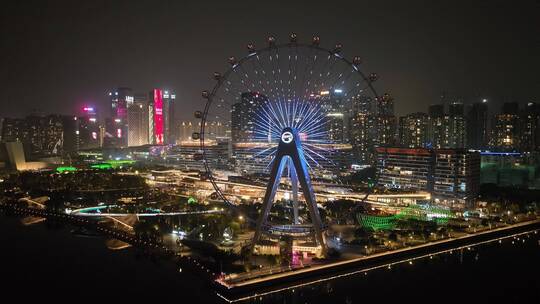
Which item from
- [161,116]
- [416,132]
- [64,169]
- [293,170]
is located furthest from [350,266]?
[161,116]

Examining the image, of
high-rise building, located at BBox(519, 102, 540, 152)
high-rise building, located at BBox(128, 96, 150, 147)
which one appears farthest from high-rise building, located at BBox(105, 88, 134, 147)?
high-rise building, located at BBox(519, 102, 540, 152)

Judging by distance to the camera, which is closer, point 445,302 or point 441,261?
point 445,302

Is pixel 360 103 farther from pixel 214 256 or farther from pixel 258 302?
pixel 258 302

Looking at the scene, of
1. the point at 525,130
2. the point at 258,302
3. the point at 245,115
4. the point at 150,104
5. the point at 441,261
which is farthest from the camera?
the point at 150,104

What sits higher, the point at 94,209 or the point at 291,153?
the point at 291,153

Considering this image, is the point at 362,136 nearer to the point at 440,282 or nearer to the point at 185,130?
the point at 440,282

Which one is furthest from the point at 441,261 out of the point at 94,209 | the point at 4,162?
the point at 4,162

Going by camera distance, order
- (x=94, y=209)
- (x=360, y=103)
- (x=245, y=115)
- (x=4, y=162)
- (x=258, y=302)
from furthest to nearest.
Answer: (x=4, y=162) → (x=360, y=103) → (x=94, y=209) → (x=245, y=115) → (x=258, y=302)
